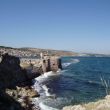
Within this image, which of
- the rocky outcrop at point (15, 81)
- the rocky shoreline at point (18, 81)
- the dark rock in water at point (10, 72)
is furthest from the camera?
the dark rock in water at point (10, 72)

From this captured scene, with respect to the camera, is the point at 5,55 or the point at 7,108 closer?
the point at 7,108

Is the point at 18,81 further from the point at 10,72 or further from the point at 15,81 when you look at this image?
the point at 10,72

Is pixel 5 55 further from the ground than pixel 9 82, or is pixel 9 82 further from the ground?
pixel 5 55

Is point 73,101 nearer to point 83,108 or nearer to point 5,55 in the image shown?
point 5,55

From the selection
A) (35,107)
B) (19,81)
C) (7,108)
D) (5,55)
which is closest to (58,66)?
(19,81)

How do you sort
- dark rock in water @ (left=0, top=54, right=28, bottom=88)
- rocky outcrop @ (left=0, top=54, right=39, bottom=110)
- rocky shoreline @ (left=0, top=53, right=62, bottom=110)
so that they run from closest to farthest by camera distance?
rocky shoreline @ (left=0, top=53, right=62, bottom=110) → rocky outcrop @ (left=0, top=54, right=39, bottom=110) → dark rock in water @ (left=0, top=54, right=28, bottom=88)

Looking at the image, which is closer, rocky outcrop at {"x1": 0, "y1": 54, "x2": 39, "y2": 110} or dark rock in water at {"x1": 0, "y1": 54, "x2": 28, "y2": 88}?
rocky outcrop at {"x1": 0, "y1": 54, "x2": 39, "y2": 110}

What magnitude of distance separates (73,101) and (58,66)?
60998 millimetres

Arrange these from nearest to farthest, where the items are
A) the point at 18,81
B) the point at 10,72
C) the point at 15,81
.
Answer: the point at 10,72, the point at 15,81, the point at 18,81

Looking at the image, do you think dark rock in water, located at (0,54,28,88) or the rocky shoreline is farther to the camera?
dark rock in water, located at (0,54,28,88)

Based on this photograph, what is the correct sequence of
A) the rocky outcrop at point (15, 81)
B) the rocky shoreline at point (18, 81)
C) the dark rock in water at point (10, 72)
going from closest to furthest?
the rocky shoreline at point (18, 81)
the rocky outcrop at point (15, 81)
the dark rock in water at point (10, 72)

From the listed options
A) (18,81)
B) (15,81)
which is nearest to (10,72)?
(15,81)

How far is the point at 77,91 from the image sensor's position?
68.6 meters

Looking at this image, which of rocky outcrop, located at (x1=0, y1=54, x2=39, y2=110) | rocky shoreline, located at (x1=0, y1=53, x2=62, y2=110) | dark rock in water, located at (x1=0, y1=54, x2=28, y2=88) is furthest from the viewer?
dark rock in water, located at (x1=0, y1=54, x2=28, y2=88)
